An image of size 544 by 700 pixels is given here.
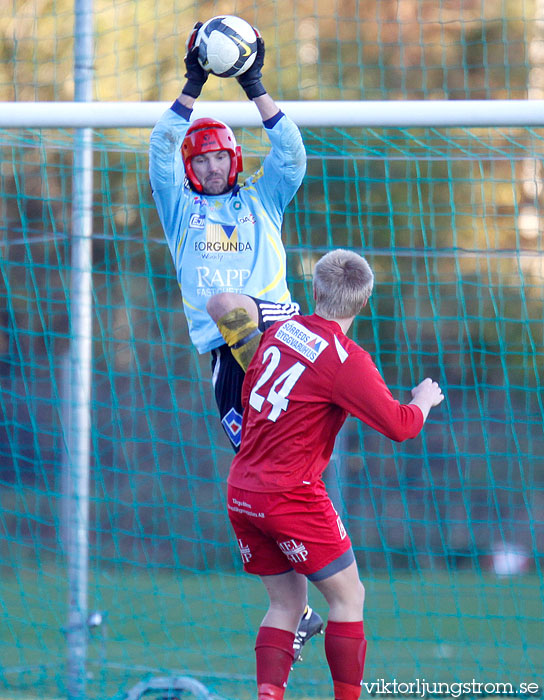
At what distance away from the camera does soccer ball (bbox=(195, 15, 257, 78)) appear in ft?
11.9

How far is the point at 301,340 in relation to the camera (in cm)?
332

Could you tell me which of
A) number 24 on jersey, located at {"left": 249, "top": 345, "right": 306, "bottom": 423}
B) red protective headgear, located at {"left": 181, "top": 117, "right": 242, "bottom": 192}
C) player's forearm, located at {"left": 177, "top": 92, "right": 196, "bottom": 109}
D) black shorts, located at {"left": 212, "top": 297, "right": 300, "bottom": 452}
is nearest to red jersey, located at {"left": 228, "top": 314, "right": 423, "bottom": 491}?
number 24 on jersey, located at {"left": 249, "top": 345, "right": 306, "bottom": 423}

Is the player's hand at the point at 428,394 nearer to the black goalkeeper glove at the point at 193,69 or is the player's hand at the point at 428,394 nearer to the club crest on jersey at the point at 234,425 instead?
the club crest on jersey at the point at 234,425

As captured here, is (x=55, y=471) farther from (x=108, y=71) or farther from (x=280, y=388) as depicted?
(x=280, y=388)

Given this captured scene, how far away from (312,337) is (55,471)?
274 inches

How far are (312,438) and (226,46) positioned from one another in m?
1.54

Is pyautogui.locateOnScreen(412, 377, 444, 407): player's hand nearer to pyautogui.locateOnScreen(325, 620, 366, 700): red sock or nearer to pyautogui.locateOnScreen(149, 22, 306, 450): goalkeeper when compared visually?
pyautogui.locateOnScreen(149, 22, 306, 450): goalkeeper

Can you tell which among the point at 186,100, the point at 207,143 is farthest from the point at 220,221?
the point at 186,100

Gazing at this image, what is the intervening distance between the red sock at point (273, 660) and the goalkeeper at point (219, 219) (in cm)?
85

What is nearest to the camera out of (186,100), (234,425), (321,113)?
(186,100)

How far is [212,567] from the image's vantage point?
9844mm

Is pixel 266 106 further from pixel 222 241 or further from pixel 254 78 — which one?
pixel 222 241

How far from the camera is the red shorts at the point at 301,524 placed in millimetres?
3316

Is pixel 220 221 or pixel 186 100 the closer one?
Result: pixel 186 100
